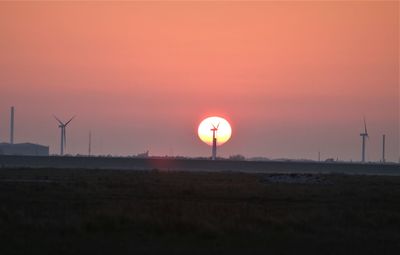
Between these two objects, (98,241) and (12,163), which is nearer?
(98,241)

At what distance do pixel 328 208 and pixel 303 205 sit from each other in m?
2.47

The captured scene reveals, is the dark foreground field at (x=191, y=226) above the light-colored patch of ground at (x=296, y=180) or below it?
below

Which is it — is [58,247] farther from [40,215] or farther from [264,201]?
[264,201]

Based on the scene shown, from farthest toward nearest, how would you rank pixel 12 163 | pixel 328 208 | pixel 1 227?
pixel 12 163 < pixel 328 208 < pixel 1 227

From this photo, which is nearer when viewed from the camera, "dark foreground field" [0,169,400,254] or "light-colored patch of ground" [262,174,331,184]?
"dark foreground field" [0,169,400,254]

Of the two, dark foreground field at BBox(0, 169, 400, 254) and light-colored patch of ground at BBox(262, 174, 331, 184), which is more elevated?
light-colored patch of ground at BBox(262, 174, 331, 184)

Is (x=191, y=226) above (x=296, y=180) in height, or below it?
below

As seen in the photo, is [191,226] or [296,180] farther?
[296,180]

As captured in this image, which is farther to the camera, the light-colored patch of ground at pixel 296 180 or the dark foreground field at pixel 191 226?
the light-colored patch of ground at pixel 296 180

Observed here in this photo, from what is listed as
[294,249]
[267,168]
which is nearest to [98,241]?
[294,249]

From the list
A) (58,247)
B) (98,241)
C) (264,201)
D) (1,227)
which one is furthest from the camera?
(264,201)

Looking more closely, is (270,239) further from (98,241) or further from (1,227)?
(1,227)

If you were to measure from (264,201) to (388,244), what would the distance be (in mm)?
19639

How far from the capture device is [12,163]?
152 m
